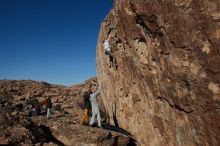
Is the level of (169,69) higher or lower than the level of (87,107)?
higher

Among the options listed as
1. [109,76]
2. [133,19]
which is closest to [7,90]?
[109,76]

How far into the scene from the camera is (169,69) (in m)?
11.4

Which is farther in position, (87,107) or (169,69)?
(87,107)

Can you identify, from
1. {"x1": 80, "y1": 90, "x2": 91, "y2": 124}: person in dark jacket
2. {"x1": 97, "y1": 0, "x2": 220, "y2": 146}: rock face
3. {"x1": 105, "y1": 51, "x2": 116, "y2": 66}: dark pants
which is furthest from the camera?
{"x1": 80, "y1": 90, "x2": 91, "y2": 124}: person in dark jacket

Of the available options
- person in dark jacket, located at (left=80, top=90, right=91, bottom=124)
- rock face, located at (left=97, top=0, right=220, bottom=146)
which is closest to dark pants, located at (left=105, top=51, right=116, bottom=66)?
rock face, located at (left=97, top=0, right=220, bottom=146)

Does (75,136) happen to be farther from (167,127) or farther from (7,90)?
(7,90)

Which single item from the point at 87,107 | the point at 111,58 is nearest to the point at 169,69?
the point at 111,58

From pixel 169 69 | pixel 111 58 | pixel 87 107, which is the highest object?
pixel 111 58

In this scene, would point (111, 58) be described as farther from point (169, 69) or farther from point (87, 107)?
point (169, 69)

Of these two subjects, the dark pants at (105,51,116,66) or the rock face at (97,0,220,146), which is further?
the dark pants at (105,51,116,66)

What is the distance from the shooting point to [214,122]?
9.66 metres

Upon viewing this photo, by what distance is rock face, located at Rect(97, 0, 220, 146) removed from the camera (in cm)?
958

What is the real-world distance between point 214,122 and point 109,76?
33.1 feet

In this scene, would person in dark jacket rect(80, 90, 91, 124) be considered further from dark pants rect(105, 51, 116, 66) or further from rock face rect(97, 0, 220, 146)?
dark pants rect(105, 51, 116, 66)
